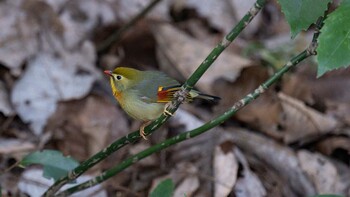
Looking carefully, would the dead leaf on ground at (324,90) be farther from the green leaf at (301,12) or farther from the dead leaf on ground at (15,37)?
the green leaf at (301,12)

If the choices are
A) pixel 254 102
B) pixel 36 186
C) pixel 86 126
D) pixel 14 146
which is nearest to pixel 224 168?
pixel 254 102

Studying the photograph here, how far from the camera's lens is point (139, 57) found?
18.2 feet

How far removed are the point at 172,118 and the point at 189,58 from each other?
0.88 metres

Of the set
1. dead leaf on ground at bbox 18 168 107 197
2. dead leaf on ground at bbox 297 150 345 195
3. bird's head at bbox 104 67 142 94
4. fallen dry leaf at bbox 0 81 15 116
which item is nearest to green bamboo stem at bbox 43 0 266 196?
bird's head at bbox 104 67 142 94

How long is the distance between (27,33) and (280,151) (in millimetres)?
2438

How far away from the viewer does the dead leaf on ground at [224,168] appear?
398 centimetres

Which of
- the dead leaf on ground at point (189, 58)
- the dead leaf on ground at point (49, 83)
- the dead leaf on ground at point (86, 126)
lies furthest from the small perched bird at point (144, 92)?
the dead leaf on ground at point (189, 58)

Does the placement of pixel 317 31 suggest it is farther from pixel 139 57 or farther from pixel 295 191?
pixel 139 57

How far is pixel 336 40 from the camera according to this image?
184cm

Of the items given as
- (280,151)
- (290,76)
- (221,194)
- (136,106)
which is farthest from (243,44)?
(136,106)

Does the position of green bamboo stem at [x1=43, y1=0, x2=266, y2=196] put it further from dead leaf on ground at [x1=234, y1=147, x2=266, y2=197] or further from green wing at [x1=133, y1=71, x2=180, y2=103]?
dead leaf on ground at [x1=234, y1=147, x2=266, y2=197]

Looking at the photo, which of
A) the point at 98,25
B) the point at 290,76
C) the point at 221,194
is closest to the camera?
the point at 221,194

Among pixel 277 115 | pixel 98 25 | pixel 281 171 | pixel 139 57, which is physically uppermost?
pixel 98 25

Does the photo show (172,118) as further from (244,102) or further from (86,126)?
(244,102)
